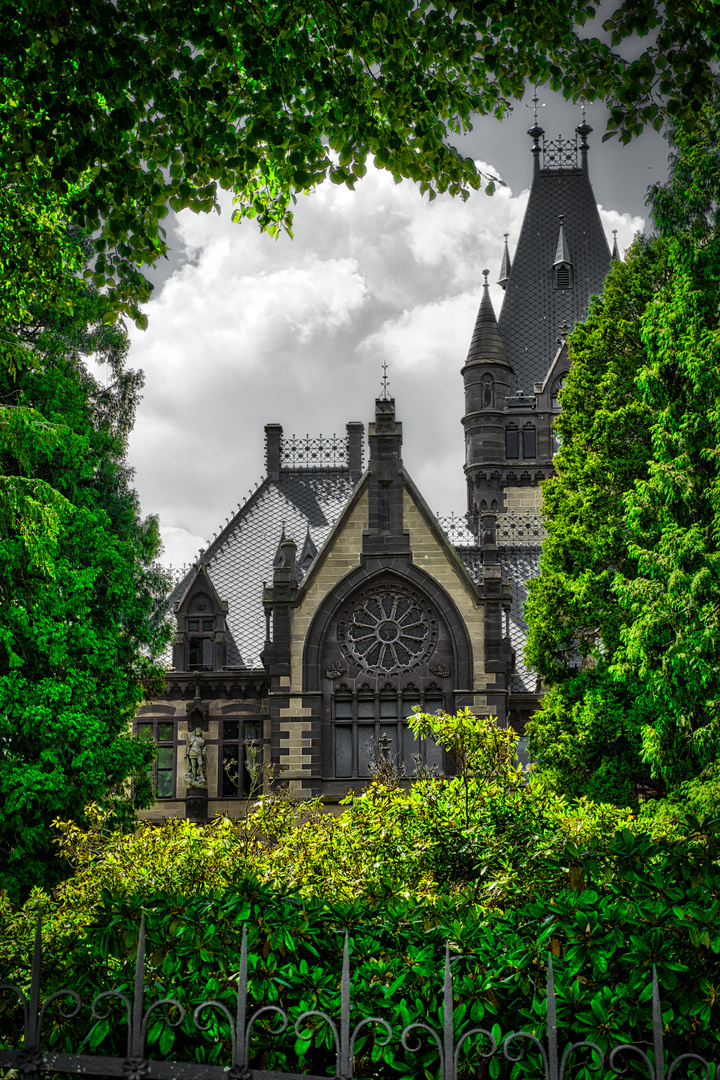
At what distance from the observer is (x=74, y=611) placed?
19016 mm

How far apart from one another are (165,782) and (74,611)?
1063 cm

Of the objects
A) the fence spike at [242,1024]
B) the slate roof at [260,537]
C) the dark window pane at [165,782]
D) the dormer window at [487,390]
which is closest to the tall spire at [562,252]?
the dormer window at [487,390]

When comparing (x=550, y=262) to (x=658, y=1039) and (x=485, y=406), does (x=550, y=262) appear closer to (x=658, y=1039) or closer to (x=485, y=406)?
(x=485, y=406)

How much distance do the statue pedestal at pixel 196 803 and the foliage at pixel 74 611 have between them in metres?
6.90

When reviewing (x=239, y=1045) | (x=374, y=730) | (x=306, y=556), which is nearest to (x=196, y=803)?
(x=374, y=730)

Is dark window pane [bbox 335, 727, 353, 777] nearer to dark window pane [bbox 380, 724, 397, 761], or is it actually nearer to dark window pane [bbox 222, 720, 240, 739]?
dark window pane [bbox 380, 724, 397, 761]

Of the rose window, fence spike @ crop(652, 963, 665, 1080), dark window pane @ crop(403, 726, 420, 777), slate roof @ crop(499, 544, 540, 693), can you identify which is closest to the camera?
fence spike @ crop(652, 963, 665, 1080)

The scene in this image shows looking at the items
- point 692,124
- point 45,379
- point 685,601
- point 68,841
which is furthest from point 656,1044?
point 45,379

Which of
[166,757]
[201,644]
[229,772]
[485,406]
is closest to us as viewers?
[229,772]

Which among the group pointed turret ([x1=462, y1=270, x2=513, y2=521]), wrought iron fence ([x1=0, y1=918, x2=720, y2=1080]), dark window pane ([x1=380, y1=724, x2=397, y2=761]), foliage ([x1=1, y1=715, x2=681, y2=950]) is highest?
pointed turret ([x1=462, y1=270, x2=513, y2=521])

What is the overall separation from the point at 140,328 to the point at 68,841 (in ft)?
26.0

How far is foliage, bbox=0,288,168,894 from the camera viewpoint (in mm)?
17609

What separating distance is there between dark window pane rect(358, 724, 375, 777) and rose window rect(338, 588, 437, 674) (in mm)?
1422

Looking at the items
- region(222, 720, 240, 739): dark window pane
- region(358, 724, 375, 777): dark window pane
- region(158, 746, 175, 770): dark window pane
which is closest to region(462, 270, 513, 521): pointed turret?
region(222, 720, 240, 739): dark window pane
